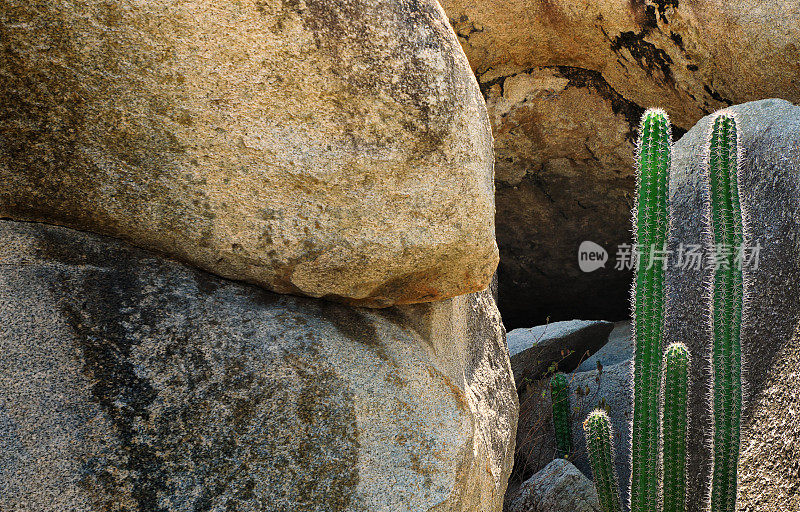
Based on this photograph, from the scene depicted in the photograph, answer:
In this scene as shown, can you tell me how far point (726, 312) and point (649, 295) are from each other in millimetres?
225

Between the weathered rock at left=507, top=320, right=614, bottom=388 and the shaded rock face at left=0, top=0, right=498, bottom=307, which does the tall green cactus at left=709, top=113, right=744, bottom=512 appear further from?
the weathered rock at left=507, top=320, right=614, bottom=388

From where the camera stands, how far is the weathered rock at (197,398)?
1.25 meters

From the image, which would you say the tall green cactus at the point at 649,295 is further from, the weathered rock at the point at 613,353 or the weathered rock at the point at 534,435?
the weathered rock at the point at 613,353

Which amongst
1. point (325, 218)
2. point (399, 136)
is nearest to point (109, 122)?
point (325, 218)

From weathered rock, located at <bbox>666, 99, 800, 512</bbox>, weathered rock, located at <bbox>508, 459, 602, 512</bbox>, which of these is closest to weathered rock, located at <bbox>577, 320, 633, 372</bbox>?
weathered rock, located at <bbox>666, 99, 800, 512</bbox>

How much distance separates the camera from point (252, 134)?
146 centimetres

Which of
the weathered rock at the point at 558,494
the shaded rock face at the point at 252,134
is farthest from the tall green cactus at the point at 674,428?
the shaded rock face at the point at 252,134

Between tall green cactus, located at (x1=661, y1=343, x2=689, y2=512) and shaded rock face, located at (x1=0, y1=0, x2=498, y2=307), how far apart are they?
94 centimetres

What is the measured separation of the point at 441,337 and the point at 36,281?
1005mm

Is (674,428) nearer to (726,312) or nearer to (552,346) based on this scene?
(726,312)

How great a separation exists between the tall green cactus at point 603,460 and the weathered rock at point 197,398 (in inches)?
29.9

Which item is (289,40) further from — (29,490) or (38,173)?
(29,490)

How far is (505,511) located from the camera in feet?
8.40

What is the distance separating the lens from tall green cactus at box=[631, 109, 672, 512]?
216cm
